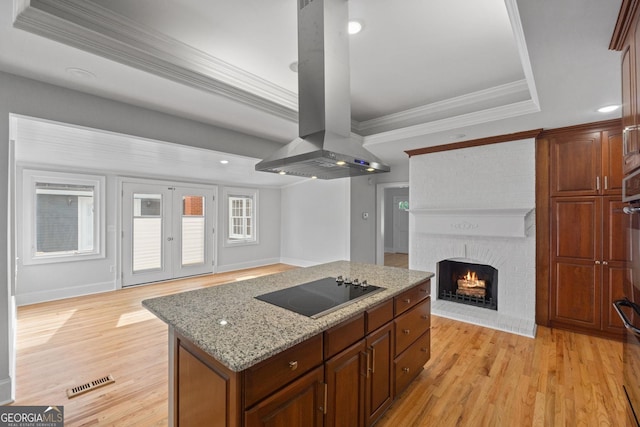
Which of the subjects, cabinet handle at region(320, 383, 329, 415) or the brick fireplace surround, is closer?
cabinet handle at region(320, 383, 329, 415)

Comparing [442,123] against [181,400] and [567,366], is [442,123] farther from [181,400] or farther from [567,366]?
[181,400]

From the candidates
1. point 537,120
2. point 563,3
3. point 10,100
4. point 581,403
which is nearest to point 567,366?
point 581,403

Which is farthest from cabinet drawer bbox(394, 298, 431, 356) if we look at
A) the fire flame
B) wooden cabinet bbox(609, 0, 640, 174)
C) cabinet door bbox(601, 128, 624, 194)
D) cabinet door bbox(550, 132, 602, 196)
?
cabinet door bbox(601, 128, 624, 194)

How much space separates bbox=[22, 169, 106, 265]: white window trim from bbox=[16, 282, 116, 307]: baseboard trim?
47 centimetres

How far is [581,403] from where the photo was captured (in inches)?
82.9

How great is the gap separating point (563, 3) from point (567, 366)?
2898mm

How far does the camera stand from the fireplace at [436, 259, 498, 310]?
3.92 metres

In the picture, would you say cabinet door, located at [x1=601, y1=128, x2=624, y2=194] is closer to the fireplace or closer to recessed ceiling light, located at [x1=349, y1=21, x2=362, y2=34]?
the fireplace

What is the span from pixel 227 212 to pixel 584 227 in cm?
631

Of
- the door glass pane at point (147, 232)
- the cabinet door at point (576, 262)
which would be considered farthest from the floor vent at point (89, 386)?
the cabinet door at point (576, 262)

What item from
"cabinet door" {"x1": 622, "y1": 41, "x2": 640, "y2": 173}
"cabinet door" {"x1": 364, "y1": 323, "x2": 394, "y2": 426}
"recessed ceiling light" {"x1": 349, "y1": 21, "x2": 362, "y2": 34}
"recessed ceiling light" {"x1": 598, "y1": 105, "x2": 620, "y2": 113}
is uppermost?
"recessed ceiling light" {"x1": 349, "y1": 21, "x2": 362, "y2": 34}

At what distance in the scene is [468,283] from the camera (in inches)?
161

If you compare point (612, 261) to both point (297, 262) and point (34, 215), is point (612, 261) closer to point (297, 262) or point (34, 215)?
point (297, 262)

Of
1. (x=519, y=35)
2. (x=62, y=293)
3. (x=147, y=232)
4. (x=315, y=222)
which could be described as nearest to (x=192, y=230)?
(x=147, y=232)
